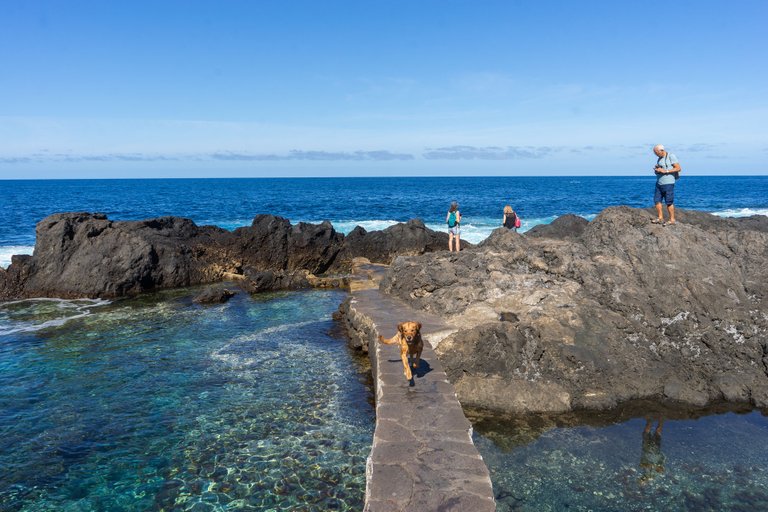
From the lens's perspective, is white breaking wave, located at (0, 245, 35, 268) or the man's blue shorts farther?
white breaking wave, located at (0, 245, 35, 268)

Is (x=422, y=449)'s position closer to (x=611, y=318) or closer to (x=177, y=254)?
(x=611, y=318)

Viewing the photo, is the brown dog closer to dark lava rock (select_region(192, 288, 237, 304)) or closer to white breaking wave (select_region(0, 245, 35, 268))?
dark lava rock (select_region(192, 288, 237, 304))

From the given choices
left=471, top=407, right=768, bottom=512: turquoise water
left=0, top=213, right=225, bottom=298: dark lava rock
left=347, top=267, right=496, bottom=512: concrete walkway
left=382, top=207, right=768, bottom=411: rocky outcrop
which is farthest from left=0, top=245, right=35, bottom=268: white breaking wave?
left=471, top=407, right=768, bottom=512: turquoise water

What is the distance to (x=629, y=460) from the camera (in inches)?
303

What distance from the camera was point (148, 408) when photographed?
32.2ft

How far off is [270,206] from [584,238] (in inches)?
2087

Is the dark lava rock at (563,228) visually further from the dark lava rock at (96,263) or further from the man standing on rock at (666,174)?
the dark lava rock at (96,263)

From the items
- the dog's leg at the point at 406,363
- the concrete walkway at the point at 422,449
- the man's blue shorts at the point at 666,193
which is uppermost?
the man's blue shorts at the point at 666,193

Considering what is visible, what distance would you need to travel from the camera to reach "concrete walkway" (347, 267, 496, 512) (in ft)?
17.5

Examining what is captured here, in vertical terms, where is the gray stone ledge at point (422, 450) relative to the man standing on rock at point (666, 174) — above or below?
below

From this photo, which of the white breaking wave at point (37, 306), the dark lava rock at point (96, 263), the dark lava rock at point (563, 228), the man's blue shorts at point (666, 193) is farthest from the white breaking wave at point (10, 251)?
the man's blue shorts at point (666, 193)

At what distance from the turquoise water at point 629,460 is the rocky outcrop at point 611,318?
1.97ft

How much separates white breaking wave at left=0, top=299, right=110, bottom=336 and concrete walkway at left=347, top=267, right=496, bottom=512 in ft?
38.5

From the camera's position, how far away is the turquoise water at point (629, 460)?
6789 mm
